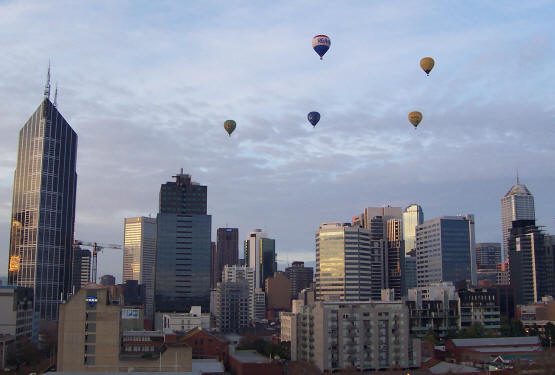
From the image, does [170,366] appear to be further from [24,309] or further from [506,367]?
[24,309]

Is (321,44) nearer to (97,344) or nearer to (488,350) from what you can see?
(97,344)

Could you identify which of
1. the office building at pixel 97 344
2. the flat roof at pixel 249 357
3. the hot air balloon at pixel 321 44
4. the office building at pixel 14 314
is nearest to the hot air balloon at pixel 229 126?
the hot air balloon at pixel 321 44

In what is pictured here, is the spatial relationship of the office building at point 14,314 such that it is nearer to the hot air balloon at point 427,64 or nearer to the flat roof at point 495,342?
the flat roof at point 495,342

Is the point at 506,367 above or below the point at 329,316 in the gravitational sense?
below

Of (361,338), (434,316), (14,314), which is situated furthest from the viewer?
(434,316)

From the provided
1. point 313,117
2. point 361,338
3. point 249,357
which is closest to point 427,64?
point 313,117

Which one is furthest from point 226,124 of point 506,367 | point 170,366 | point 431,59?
point 506,367

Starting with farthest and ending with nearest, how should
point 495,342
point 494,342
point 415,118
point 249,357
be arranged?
point 415,118, point 495,342, point 494,342, point 249,357

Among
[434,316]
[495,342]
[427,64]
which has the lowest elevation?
[495,342]

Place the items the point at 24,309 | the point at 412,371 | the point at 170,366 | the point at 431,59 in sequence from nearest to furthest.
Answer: the point at 170,366 → the point at 412,371 → the point at 431,59 → the point at 24,309
